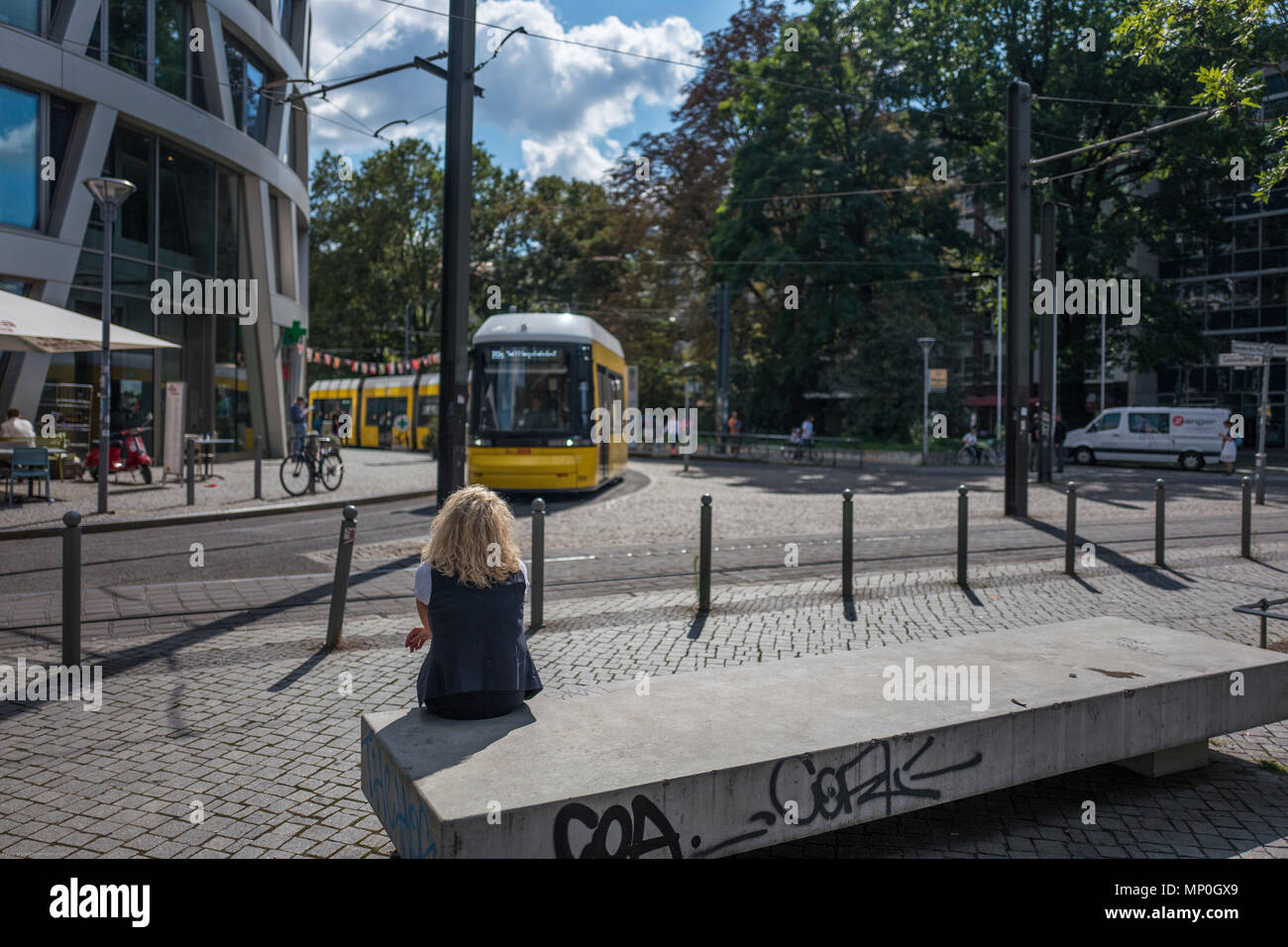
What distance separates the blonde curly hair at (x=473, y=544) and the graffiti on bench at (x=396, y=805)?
67cm

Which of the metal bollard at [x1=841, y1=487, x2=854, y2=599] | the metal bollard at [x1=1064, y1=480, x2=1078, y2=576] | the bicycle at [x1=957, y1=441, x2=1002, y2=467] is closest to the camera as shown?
the metal bollard at [x1=841, y1=487, x2=854, y2=599]

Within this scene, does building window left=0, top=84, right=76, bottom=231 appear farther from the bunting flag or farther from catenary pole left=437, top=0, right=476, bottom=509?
the bunting flag

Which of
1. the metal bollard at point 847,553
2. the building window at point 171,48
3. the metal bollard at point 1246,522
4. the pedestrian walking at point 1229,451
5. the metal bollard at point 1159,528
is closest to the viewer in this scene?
the metal bollard at point 847,553

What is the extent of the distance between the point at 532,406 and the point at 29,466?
7672mm

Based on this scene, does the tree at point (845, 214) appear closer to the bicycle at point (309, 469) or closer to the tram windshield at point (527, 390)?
the tram windshield at point (527, 390)

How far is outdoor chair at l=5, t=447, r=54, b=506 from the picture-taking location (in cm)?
1421

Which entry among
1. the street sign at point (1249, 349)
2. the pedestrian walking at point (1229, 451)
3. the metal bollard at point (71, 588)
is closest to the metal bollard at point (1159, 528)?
the street sign at point (1249, 349)

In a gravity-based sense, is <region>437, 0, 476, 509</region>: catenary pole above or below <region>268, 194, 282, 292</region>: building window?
below

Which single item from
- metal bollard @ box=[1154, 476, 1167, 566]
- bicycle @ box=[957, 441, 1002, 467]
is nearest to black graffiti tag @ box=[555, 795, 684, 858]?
metal bollard @ box=[1154, 476, 1167, 566]

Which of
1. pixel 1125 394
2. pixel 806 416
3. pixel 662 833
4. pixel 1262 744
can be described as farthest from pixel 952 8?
pixel 662 833

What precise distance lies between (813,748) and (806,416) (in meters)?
38.0

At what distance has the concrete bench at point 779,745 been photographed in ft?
9.85

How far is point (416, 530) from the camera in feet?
42.7

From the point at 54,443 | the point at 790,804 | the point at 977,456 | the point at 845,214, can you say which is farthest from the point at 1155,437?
the point at 790,804
